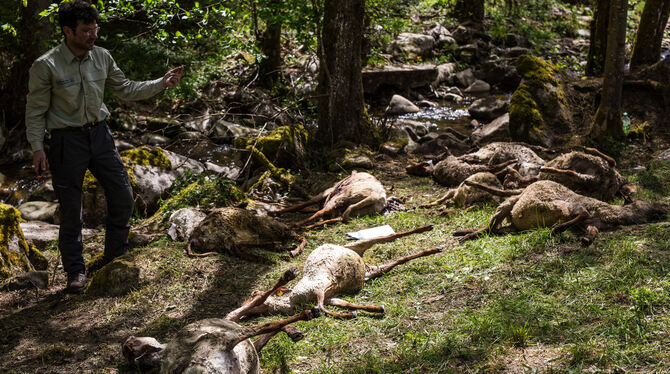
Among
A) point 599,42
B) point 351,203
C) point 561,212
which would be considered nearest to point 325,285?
point 561,212

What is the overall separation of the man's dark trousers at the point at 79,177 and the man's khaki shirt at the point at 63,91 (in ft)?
0.36

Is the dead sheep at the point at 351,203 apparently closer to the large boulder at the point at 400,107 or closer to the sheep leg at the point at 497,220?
the sheep leg at the point at 497,220

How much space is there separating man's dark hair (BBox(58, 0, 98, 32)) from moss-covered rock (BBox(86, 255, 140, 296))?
82.0 inches

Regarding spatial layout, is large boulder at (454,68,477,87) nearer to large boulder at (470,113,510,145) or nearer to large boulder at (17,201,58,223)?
large boulder at (470,113,510,145)

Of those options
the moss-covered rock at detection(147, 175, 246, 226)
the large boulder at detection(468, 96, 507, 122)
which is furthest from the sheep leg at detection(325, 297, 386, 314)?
the large boulder at detection(468, 96, 507, 122)

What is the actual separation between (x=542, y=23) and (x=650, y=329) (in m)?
21.1

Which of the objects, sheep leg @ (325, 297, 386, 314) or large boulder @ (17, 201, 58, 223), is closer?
sheep leg @ (325, 297, 386, 314)

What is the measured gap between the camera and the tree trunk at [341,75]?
29.5 ft

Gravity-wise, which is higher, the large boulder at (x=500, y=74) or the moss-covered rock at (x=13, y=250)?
the large boulder at (x=500, y=74)

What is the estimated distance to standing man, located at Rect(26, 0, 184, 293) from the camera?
4516 mm

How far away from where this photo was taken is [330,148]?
923cm

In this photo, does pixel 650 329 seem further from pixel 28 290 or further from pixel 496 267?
pixel 28 290

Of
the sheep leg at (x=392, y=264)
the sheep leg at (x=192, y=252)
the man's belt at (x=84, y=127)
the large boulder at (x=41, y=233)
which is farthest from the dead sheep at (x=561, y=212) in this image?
the large boulder at (x=41, y=233)

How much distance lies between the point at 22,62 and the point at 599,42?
13.6 meters
